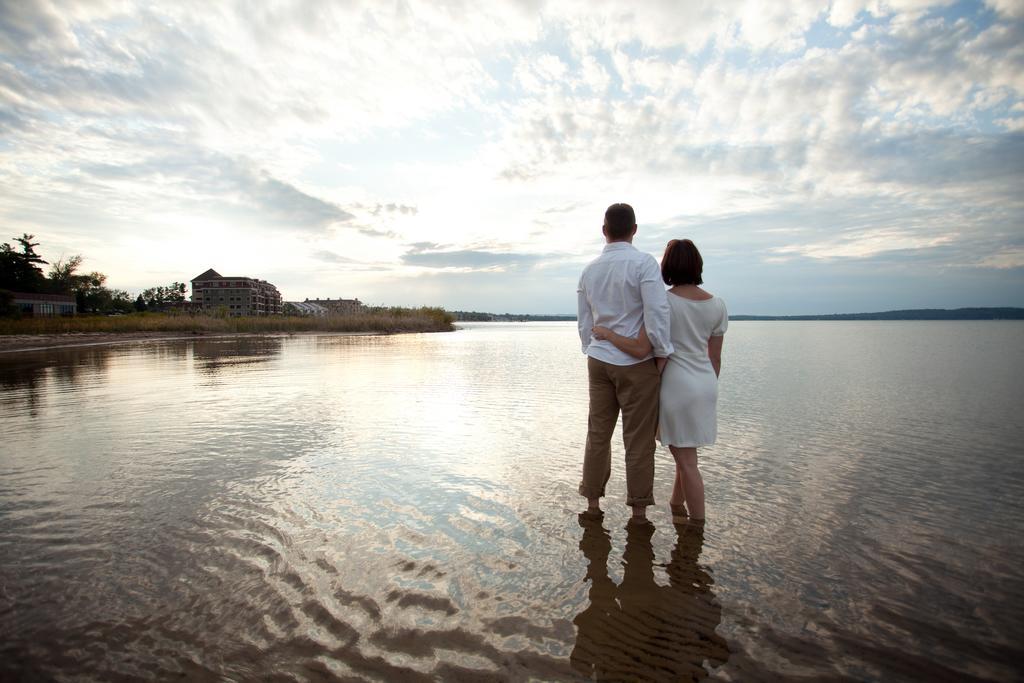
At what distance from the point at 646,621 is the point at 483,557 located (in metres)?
1.13

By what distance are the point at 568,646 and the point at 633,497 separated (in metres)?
1.56

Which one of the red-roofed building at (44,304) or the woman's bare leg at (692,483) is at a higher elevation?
the red-roofed building at (44,304)

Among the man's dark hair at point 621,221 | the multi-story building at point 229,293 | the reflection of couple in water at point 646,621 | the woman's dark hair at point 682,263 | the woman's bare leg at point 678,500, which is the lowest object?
the reflection of couple in water at point 646,621

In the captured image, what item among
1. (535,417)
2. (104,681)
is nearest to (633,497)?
(104,681)

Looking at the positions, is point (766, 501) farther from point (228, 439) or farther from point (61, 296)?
point (61, 296)

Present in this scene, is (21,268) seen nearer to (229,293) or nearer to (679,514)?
(229,293)

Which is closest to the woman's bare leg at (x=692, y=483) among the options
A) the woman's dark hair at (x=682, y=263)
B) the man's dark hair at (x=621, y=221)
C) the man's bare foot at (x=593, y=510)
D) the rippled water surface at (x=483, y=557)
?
the rippled water surface at (x=483, y=557)

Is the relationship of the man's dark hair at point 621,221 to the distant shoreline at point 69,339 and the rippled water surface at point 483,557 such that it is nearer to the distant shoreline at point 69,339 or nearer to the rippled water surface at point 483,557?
the rippled water surface at point 483,557

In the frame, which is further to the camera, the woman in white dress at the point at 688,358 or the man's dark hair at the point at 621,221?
the man's dark hair at the point at 621,221

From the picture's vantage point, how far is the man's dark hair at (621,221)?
3.85 meters

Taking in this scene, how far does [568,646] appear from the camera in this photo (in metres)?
2.41

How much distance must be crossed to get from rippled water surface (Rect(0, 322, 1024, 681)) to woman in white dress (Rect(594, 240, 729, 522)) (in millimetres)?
719

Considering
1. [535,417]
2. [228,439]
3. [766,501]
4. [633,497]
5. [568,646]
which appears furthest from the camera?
[535,417]

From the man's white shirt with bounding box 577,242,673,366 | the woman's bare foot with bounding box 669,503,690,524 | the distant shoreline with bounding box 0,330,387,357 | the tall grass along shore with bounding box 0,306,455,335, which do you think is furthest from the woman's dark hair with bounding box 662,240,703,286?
the tall grass along shore with bounding box 0,306,455,335
